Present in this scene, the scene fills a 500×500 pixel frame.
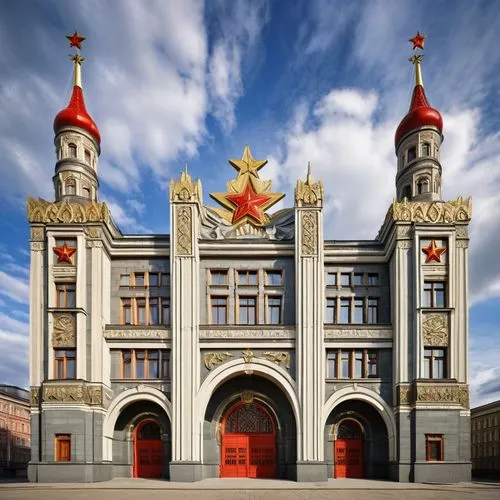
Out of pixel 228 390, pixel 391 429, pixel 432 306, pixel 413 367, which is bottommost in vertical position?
pixel 391 429

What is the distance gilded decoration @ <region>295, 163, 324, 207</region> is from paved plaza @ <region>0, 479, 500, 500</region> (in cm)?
1692

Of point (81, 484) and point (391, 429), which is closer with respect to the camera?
point (81, 484)

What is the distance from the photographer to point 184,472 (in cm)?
2797

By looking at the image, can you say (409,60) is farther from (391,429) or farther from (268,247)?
(391,429)

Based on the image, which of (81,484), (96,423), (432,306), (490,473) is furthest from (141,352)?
(490,473)

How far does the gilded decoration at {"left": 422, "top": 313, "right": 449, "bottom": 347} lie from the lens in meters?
28.6

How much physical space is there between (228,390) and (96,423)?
850 cm

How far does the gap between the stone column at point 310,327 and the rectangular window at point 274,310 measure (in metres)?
1.51

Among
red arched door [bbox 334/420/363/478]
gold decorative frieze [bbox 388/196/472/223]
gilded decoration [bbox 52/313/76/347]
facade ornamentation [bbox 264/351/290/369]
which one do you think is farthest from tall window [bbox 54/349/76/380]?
gold decorative frieze [bbox 388/196/472/223]

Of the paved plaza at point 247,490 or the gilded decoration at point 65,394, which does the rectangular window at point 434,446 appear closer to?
the paved plaza at point 247,490

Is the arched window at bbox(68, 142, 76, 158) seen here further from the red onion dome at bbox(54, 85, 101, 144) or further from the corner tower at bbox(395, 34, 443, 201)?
the corner tower at bbox(395, 34, 443, 201)

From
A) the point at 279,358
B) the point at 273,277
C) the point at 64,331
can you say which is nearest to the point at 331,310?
the point at 273,277

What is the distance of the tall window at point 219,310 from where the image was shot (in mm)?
30906

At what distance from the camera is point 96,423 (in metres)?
28.1
